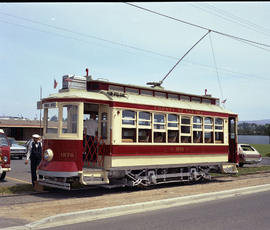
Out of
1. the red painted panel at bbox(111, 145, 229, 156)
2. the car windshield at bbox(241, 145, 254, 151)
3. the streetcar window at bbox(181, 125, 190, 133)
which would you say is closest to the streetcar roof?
the streetcar window at bbox(181, 125, 190, 133)

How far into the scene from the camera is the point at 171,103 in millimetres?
13914

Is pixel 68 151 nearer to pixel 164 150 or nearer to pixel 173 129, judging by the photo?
pixel 164 150

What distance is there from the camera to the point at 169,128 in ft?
44.1

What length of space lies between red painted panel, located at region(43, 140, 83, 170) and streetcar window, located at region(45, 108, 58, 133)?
47cm

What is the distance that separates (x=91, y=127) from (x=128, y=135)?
1.31 metres

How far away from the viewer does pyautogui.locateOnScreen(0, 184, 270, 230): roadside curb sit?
23.9 ft

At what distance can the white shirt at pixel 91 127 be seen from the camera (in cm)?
1224

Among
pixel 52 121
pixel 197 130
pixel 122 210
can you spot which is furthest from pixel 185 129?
pixel 122 210

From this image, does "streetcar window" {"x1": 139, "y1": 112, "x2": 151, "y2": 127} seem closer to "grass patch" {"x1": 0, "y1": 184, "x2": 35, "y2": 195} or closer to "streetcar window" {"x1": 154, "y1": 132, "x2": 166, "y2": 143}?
"streetcar window" {"x1": 154, "y1": 132, "x2": 166, "y2": 143}

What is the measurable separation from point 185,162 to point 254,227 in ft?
22.1

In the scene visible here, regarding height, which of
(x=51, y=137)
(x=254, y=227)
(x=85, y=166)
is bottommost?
(x=254, y=227)

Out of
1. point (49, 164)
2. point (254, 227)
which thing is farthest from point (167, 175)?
point (254, 227)

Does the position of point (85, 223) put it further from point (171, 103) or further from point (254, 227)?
point (171, 103)

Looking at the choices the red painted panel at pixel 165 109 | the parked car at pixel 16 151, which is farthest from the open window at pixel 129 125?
the parked car at pixel 16 151
